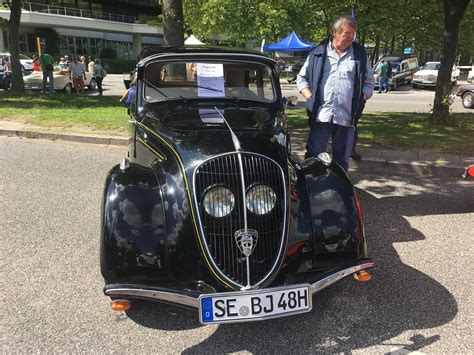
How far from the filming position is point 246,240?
2805mm

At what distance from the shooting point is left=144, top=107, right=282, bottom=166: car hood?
10.1 ft

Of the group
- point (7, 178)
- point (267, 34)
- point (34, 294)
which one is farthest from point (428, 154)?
point (267, 34)

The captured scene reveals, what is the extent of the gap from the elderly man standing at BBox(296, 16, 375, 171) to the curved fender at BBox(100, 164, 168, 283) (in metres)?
2.39

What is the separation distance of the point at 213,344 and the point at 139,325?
58 cm

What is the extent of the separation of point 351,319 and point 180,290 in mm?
1332

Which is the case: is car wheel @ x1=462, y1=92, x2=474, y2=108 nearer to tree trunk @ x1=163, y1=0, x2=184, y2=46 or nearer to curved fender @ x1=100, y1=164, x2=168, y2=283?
tree trunk @ x1=163, y1=0, x2=184, y2=46

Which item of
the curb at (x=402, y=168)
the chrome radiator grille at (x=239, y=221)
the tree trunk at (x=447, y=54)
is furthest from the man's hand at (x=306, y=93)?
the tree trunk at (x=447, y=54)

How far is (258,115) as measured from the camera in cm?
396

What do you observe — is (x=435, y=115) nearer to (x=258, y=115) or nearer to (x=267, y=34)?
(x=258, y=115)

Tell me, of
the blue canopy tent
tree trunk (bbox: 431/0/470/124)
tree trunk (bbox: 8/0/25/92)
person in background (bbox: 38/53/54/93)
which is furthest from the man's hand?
the blue canopy tent

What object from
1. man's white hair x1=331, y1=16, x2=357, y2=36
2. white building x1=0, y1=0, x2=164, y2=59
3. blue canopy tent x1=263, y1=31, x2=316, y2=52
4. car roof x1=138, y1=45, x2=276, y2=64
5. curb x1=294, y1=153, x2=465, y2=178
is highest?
white building x1=0, y1=0, x2=164, y2=59

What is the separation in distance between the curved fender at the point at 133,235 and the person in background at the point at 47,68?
51.6 ft

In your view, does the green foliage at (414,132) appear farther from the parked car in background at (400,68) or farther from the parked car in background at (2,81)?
the parked car in background at (2,81)

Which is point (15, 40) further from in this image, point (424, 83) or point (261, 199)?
point (424, 83)
